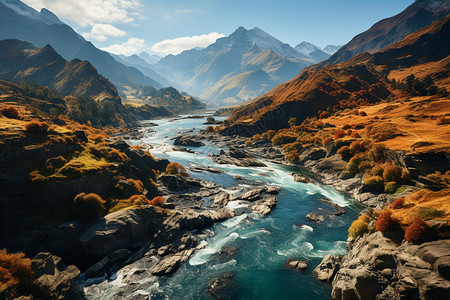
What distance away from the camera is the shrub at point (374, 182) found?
44.8m

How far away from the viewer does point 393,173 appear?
143 ft

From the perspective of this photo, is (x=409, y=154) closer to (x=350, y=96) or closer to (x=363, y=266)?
(x=363, y=266)

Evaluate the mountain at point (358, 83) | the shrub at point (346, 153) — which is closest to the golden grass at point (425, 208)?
the shrub at point (346, 153)

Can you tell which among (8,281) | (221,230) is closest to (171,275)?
(221,230)

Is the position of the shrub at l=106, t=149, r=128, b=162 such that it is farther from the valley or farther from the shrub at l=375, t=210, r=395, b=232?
the shrub at l=375, t=210, r=395, b=232

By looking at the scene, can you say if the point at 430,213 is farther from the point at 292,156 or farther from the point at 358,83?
the point at 358,83

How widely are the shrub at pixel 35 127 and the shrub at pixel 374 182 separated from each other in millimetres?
67221

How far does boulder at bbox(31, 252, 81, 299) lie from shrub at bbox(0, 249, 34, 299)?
0.93 meters

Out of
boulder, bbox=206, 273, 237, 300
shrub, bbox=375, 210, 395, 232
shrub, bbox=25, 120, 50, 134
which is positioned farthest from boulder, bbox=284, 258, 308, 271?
shrub, bbox=25, 120, 50, 134

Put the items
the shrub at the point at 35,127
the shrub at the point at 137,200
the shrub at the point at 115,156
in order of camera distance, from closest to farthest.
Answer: the shrub at the point at 35,127 → the shrub at the point at 137,200 → the shrub at the point at 115,156

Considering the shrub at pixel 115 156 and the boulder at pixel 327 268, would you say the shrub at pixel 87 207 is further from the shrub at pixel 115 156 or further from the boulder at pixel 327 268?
the boulder at pixel 327 268

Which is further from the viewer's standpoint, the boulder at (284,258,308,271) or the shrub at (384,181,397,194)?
the shrub at (384,181,397,194)

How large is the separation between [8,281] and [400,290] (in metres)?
35.1

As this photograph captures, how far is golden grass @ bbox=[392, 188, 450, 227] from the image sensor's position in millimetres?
21219
